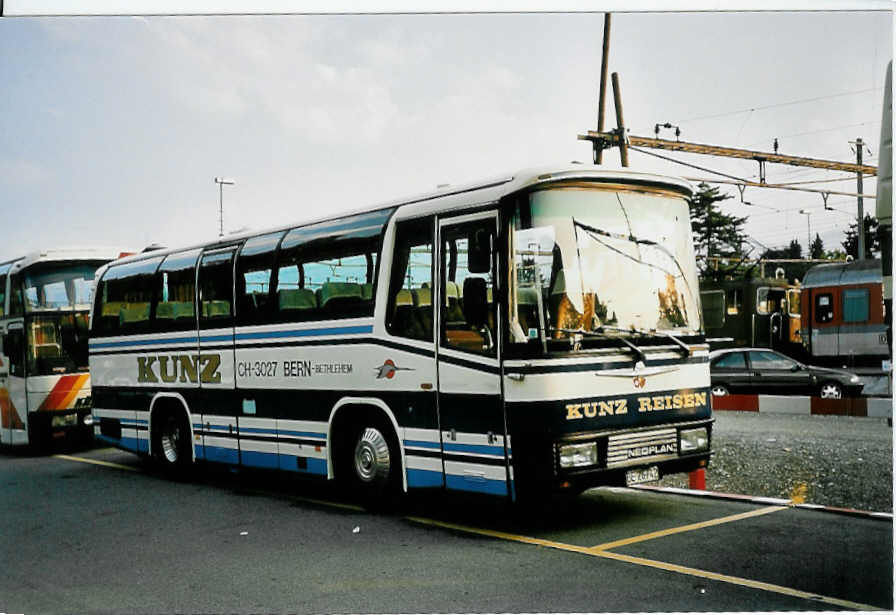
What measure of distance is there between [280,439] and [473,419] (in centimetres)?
290

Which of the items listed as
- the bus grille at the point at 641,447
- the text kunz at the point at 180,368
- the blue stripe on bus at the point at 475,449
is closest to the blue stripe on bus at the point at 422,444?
the blue stripe on bus at the point at 475,449

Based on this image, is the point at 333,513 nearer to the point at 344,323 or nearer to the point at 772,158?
the point at 344,323

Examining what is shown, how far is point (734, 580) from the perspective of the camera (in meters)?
5.84

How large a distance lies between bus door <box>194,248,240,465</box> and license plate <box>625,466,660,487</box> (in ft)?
15.2

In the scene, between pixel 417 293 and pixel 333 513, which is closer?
pixel 417 293

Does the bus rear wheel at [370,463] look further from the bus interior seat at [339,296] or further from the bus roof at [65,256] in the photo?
the bus roof at [65,256]

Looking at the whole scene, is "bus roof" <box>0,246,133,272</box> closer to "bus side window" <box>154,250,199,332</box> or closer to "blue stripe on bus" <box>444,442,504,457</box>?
"bus side window" <box>154,250,199,332</box>

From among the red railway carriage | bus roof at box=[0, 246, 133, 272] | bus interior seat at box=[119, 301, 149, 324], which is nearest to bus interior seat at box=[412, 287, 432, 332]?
the red railway carriage

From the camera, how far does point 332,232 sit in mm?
8867

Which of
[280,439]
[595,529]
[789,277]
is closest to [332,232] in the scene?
[280,439]

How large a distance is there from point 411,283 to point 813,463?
477 cm

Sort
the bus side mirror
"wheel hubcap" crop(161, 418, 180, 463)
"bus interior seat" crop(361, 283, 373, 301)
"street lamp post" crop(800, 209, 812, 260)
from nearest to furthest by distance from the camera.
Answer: the bus side mirror
"street lamp post" crop(800, 209, 812, 260)
"bus interior seat" crop(361, 283, 373, 301)
"wheel hubcap" crop(161, 418, 180, 463)

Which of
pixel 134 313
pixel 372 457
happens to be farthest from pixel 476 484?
pixel 134 313

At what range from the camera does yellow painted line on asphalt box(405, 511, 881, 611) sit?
217 inches
